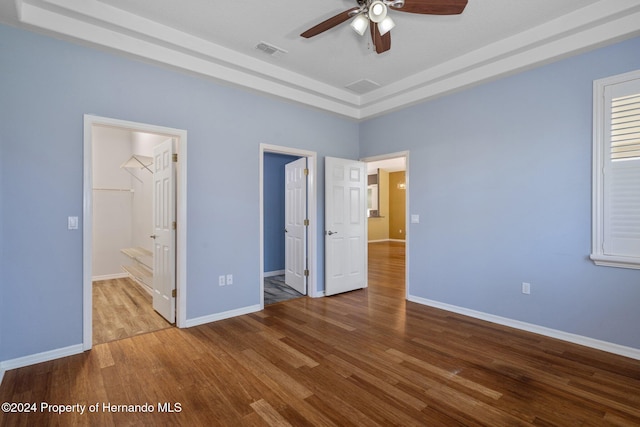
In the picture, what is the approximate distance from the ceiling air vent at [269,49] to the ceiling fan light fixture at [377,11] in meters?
1.49

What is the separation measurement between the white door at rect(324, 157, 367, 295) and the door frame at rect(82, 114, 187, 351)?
6.76 ft

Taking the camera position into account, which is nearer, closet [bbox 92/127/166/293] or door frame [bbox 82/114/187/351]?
door frame [bbox 82/114/187/351]

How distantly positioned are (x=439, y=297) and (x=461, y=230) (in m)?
0.97

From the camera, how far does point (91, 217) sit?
2.83 metres

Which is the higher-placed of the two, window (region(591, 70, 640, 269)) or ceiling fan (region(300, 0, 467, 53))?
ceiling fan (region(300, 0, 467, 53))

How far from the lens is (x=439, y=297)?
4098mm

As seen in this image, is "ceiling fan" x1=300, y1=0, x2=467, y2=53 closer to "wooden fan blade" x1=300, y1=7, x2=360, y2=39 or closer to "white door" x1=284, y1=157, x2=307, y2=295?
"wooden fan blade" x1=300, y1=7, x2=360, y2=39

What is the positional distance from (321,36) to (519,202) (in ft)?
9.23

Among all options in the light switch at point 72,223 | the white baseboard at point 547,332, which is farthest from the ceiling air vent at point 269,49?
the white baseboard at point 547,332

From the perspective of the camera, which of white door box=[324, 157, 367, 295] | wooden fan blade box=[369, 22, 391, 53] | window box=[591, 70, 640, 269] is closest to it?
wooden fan blade box=[369, 22, 391, 53]

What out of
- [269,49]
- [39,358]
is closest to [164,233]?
[39,358]

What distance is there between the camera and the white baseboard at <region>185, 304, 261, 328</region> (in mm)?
3426

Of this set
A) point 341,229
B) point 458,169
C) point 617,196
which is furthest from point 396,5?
point 341,229

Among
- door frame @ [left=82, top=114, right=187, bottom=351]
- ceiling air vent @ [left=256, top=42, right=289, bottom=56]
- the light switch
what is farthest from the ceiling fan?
the light switch
